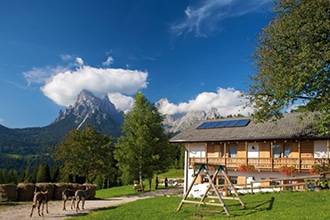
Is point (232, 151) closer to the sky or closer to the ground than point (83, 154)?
closer to the sky

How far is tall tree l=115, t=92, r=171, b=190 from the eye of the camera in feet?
122

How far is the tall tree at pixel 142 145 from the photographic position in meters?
37.2

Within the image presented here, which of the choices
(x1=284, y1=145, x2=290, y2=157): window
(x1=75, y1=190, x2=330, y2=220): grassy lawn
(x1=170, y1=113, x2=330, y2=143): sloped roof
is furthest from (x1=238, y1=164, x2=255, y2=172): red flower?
(x1=75, y1=190, x2=330, y2=220): grassy lawn

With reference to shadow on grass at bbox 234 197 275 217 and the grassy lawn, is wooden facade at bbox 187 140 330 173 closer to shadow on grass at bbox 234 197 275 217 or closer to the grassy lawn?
the grassy lawn

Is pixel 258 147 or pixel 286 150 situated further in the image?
pixel 258 147

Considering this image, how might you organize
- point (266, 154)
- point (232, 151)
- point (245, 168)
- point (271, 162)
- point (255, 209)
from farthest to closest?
1. point (232, 151)
2. point (266, 154)
3. point (245, 168)
4. point (271, 162)
5. point (255, 209)

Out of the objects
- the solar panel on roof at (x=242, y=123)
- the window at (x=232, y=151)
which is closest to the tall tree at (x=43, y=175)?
the window at (x=232, y=151)

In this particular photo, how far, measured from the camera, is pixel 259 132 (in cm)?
2775

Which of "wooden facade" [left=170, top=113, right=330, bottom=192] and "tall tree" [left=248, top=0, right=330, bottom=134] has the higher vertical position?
"tall tree" [left=248, top=0, right=330, bottom=134]

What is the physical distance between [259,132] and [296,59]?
10582 millimetres

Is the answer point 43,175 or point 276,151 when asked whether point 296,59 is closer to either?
point 276,151

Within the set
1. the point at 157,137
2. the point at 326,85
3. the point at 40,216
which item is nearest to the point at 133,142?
the point at 157,137

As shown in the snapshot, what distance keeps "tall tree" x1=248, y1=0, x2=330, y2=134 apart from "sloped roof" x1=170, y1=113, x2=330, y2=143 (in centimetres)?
394

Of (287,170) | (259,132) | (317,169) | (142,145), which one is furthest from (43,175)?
(317,169)
